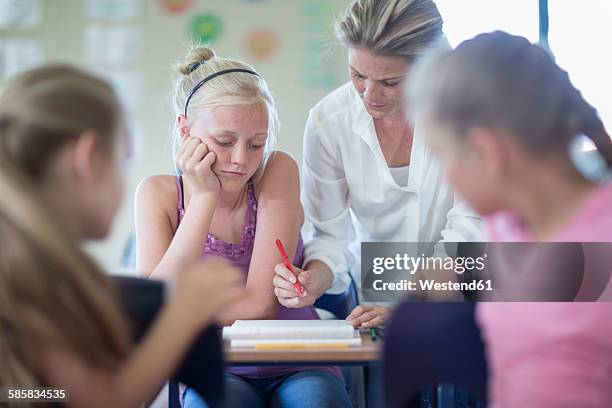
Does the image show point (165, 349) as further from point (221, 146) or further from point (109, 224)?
point (221, 146)

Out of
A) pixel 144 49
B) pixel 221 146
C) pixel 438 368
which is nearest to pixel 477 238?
pixel 438 368

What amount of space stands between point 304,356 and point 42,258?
44cm

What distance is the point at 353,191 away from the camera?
4.90 ft

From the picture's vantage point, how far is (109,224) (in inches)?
31.7

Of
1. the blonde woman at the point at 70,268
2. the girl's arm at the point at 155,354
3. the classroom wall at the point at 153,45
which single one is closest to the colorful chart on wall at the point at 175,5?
the classroom wall at the point at 153,45

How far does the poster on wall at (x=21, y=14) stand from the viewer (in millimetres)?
1112

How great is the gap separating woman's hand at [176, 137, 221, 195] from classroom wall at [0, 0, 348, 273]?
28mm

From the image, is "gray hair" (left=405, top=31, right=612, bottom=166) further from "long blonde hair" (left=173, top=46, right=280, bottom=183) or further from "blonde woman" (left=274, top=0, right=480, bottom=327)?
Result: "long blonde hair" (left=173, top=46, right=280, bottom=183)

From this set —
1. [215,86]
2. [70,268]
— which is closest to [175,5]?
[215,86]

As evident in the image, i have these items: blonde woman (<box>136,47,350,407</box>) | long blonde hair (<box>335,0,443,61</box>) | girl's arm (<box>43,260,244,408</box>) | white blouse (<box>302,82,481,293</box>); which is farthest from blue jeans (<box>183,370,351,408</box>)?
long blonde hair (<box>335,0,443,61</box>)

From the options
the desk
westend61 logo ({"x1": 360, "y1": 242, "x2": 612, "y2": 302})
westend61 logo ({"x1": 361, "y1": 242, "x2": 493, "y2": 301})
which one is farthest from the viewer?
westend61 logo ({"x1": 361, "y1": 242, "x2": 493, "y2": 301})

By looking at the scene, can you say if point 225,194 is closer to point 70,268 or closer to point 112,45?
point 112,45

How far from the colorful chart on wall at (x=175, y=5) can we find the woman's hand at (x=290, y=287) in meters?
0.45

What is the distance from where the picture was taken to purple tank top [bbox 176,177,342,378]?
4.40ft
